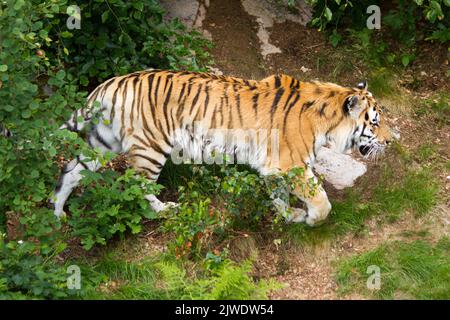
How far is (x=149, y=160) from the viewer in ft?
21.5

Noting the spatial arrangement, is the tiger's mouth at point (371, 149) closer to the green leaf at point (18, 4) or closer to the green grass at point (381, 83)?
the green grass at point (381, 83)

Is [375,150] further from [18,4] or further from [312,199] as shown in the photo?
[18,4]

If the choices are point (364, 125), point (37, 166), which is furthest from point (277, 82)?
point (37, 166)

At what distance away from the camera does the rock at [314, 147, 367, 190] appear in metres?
7.16

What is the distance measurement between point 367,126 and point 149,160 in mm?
1779

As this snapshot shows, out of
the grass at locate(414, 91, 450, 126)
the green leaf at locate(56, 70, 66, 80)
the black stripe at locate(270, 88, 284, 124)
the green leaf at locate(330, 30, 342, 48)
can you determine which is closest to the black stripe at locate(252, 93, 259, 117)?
the black stripe at locate(270, 88, 284, 124)

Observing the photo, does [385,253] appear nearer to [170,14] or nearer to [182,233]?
[182,233]

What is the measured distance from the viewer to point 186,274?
6.07m

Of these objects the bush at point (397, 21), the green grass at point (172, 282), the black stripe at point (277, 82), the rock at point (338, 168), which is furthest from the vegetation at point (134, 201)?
the black stripe at point (277, 82)

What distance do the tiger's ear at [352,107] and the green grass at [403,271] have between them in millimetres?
1060

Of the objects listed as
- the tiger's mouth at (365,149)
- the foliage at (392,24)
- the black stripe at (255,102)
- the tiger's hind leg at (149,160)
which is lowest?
the tiger's hind leg at (149,160)

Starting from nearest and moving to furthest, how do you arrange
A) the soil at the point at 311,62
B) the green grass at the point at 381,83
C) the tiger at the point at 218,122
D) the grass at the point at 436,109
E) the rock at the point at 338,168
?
the tiger at the point at 218,122, the rock at the point at 338,168, the soil at the point at 311,62, the grass at the point at 436,109, the green grass at the point at 381,83

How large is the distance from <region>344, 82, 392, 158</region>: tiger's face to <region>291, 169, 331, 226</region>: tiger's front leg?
0.56m

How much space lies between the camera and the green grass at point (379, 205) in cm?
652
